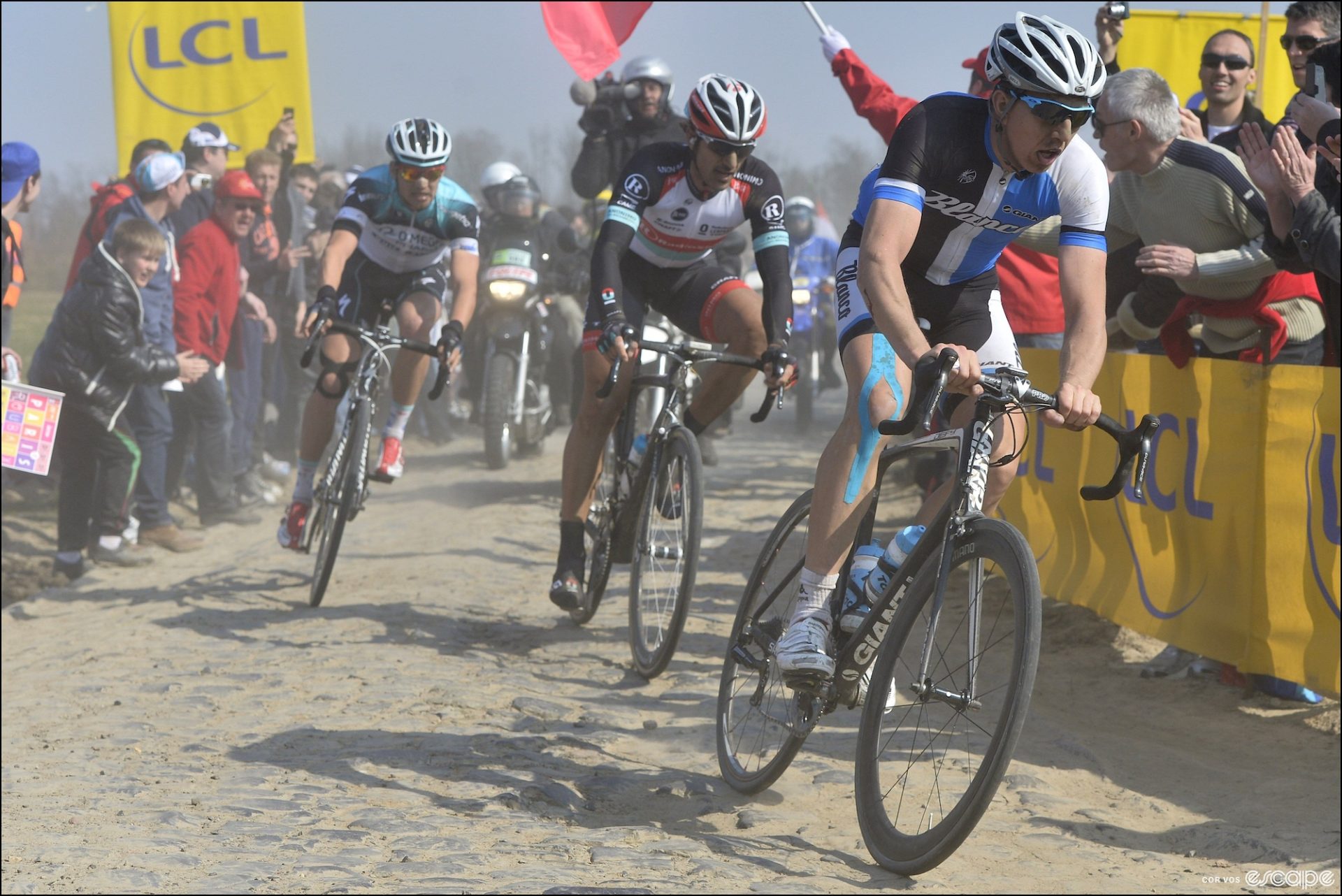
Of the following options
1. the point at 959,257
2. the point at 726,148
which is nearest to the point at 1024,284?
the point at 726,148

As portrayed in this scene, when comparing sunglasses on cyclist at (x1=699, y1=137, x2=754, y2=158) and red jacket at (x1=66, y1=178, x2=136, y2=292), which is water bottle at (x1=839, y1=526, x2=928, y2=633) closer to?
sunglasses on cyclist at (x1=699, y1=137, x2=754, y2=158)

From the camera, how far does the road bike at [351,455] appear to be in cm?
782

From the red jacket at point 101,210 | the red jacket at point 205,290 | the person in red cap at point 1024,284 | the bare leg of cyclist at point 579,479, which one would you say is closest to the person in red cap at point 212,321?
the red jacket at point 205,290

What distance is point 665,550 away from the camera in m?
6.50

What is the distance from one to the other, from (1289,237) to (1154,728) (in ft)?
6.98

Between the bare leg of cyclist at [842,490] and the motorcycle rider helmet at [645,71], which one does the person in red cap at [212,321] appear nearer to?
the motorcycle rider helmet at [645,71]

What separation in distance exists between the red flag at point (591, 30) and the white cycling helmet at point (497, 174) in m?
1.84

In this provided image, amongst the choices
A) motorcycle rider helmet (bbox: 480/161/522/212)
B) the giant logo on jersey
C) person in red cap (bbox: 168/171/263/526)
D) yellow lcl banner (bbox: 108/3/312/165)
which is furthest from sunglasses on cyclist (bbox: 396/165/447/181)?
yellow lcl banner (bbox: 108/3/312/165)

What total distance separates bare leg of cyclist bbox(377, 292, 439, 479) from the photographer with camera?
8.40 ft

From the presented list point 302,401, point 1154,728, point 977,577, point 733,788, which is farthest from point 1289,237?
point 302,401

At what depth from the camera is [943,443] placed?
161 inches

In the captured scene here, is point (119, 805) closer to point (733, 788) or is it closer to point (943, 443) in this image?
point (733, 788)

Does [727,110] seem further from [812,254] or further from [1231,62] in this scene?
[812,254]

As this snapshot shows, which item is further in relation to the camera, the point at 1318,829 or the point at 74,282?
the point at 74,282
